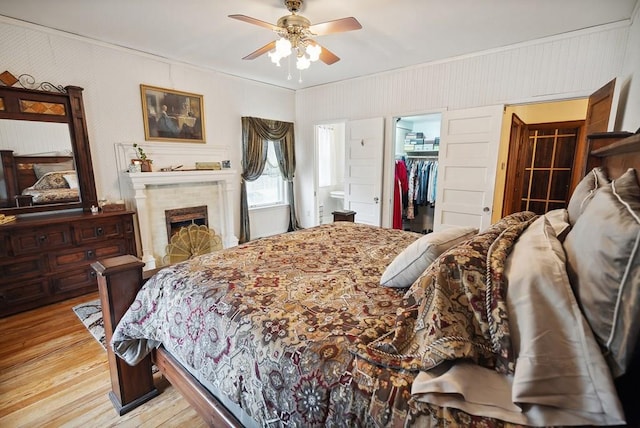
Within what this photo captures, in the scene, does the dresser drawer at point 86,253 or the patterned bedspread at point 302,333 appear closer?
the patterned bedspread at point 302,333

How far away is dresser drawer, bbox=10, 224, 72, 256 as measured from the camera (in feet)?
8.61

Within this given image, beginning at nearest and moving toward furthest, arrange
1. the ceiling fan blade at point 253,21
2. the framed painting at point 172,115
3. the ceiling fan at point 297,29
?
1. the ceiling fan blade at point 253,21
2. the ceiling fan at point 297,29
3. the framed painting at point 172,115

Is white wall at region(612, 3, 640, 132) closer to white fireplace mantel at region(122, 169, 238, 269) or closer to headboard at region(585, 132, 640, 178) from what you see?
headboard at region(585, 132, 640, 178)

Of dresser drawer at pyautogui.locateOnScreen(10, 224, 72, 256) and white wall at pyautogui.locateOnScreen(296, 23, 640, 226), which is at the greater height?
white wall at pyautogui.locateOnScreen(296, 23, 640, 226)

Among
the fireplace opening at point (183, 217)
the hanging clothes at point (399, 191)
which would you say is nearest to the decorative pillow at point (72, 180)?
the fireplace opening at point (183, 217)

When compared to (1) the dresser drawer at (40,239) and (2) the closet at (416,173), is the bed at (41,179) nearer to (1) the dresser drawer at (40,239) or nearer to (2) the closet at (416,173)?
(1) the dresser drawer at (40,239)

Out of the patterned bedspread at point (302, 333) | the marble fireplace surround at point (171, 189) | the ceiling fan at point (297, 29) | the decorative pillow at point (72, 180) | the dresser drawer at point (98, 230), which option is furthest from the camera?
the marble fireplace surround at point (171, 189)

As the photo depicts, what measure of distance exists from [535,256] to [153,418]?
2060mm

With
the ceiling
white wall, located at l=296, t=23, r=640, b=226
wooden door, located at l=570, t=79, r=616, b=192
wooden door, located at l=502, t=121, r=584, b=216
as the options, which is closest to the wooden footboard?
the ceiling

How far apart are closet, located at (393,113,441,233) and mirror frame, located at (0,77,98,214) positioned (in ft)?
13.4

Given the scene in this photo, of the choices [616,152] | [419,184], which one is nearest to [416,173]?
[419,184]

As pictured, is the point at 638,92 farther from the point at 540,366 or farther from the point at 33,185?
the point at 33,185

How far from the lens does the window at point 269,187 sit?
16.6ft

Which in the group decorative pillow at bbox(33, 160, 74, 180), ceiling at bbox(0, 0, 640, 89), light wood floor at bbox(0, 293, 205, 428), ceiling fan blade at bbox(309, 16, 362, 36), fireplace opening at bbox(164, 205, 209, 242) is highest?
ceiling at bbox(0, 0, 640, 89)
